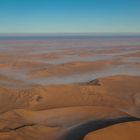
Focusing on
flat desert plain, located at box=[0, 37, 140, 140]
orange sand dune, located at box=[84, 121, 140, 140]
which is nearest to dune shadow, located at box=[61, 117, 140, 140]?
flat desert plain, located at box=[0, 37, 140, 140]

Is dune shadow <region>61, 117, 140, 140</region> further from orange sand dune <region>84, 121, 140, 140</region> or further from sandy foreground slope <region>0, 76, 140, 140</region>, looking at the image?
orange sand dune <region>84, 121, 140, 140</region>

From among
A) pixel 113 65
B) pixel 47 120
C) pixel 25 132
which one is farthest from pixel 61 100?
pixel 113 65

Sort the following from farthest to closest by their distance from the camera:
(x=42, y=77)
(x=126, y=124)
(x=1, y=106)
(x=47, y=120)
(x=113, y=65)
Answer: (x=113, y=65), (x=42, y=77), (x=1, y=106), (x=47, y=120), (x=126, y=124)

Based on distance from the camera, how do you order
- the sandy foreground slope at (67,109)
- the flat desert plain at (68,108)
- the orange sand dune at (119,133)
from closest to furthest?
1. the orange sand dune at (119,133)
2. the flat desert plain at (68,108)
3. the sandy foreground slope at (67,109)

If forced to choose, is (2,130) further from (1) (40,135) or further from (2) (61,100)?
(2) (61,100)

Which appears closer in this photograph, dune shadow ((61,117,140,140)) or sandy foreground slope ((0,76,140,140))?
dune shadow ((61,117,140,140))

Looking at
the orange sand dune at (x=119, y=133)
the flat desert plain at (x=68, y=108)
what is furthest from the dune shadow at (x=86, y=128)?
the orange sand dune at (x=119, y=133)

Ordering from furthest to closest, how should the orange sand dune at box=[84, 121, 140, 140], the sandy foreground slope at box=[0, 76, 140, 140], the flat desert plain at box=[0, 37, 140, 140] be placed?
the sandy foreground slope at box=[0, 76, 140, 140] → the flat desert plain at box=[0, 37, 140, 140] → the orange sand dune at box=[84, 121, 140, 140]

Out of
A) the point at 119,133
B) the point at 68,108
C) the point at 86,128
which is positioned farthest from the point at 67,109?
the point at 119,133

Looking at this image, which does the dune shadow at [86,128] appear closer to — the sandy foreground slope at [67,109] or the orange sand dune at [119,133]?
the sandy foreground slope at [67,109]
